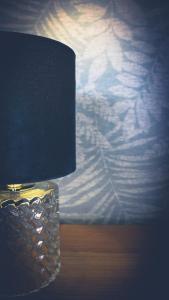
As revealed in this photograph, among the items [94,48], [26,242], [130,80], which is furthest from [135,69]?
[26,242]

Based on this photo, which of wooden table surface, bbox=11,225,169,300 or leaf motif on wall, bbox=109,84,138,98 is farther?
leaf motif on wall, bbox=109,84,138,98

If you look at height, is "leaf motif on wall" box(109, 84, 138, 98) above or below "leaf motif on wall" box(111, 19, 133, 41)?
below

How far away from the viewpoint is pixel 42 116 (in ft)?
1.61

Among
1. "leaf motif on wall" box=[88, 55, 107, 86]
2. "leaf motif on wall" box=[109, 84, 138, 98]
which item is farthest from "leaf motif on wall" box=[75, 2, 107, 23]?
"leaf motif on wall" box=[109, 84, 138, 98]

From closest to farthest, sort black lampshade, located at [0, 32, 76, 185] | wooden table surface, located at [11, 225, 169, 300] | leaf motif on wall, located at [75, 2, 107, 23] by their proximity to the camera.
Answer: black lampshade, located at [0, 32, 76, 185], wooden table surface, located at [11, 225, 169, 300], leaf motif on wall, located at [75, 2, 107, 23]

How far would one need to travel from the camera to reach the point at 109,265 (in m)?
0.70

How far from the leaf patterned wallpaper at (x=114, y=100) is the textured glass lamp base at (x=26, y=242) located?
31 centimetres

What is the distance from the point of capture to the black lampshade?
455 mm

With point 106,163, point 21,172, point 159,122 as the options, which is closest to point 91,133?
point 106,163

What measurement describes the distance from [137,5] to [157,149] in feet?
1.66

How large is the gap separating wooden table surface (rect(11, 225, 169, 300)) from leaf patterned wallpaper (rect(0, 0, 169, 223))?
11 centimetres

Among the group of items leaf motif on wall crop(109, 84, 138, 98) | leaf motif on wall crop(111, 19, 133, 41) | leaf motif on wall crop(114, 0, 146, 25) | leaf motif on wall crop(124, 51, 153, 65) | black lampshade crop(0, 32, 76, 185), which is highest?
leaf motif on wall crop(114, 0, 146, 25)

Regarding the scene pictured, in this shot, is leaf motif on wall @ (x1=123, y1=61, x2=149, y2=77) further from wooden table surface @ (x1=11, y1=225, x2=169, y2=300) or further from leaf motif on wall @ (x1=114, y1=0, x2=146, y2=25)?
wooden table surface @ (x1=11, y1=225, x2=169, y2=300)

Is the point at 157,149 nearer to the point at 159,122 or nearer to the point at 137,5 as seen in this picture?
the point at 159,122
